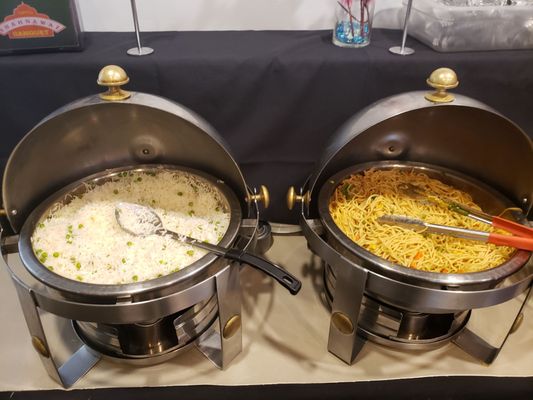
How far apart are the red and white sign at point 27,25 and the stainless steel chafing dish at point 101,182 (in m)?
0.36

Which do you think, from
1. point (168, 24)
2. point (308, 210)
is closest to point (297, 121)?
point (308, 210)

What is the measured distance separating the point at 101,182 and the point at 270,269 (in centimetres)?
56

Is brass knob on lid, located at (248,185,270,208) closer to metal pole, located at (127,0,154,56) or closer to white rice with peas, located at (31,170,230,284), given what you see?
white rice with peas, located at (31,170,230,284)

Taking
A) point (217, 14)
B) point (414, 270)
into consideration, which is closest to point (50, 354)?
point (414, 270)

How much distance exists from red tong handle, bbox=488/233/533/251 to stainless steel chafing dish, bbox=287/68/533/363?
0.02m

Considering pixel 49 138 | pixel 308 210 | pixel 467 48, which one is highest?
pixel 467 48

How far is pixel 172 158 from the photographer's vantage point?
123 cm

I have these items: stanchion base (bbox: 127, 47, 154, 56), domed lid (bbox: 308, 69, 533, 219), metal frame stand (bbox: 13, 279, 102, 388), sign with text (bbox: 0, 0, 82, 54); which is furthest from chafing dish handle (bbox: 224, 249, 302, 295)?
sign with text (bbox: 0, 0, 82, 54)

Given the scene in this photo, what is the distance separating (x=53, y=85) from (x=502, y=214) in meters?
1.25

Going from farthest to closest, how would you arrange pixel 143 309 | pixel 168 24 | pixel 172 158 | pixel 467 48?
pixel 168 24
pixel 467 48
pixel 172 158
pixel 143 309

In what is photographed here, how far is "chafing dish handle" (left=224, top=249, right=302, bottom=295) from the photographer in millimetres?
860

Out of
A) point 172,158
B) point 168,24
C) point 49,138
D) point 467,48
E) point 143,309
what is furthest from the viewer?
point 168,24

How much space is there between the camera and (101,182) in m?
1.18

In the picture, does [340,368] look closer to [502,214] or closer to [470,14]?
[502,214]
